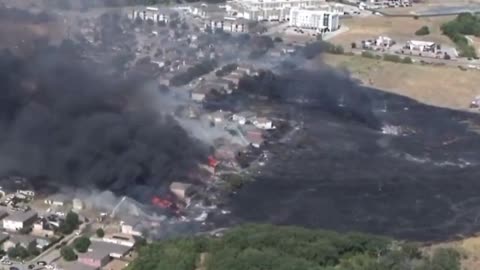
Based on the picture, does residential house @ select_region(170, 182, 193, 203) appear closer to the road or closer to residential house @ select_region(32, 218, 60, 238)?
residential house @ select_region(32, 218, 60, 238)

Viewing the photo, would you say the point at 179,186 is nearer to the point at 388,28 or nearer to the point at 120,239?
the point at 120,239

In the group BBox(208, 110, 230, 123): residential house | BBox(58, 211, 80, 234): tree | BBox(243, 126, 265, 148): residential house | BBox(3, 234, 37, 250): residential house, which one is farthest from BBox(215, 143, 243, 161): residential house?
BBox(3, 234, 37, 250): residential house

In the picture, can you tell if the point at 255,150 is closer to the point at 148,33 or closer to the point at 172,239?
the point at 172,239

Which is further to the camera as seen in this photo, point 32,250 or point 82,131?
point 82,131

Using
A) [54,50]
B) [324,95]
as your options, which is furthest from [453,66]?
[54,50]

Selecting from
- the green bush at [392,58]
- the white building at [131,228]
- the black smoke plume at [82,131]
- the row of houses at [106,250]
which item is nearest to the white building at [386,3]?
the green bush at [392,58]

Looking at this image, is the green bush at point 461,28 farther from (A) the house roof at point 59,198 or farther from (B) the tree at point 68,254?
(B) the tree at point 68,254

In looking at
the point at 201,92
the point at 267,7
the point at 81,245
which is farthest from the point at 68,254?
the point at 267,7
